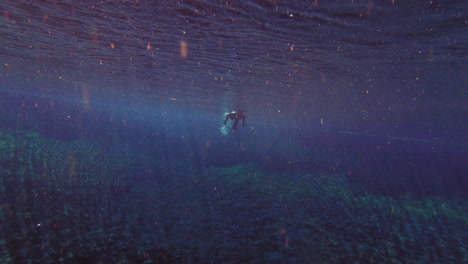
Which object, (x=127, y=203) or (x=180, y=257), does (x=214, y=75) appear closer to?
(x=127, y=203)

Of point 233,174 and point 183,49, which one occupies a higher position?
point 183,49

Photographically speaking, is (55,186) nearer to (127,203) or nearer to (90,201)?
(90,201)

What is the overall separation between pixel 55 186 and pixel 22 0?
7503 millimetres

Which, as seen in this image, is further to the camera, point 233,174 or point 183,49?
point 233,174

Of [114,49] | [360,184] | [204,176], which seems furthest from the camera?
[360,184]

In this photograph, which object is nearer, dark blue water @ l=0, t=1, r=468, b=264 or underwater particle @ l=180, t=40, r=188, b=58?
dark blue water @ l=0, t=1, r=468, b=264

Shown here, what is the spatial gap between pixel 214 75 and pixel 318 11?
9.44 m

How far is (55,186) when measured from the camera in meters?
10.1

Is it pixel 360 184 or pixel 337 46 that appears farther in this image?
pixel 360 184

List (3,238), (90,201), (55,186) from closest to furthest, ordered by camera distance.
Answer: (3,238), (90,201), (55,186)

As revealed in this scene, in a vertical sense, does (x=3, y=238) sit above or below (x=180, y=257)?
above

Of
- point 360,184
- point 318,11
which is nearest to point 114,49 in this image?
point 318,11

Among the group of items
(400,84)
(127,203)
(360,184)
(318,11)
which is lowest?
(360,184)

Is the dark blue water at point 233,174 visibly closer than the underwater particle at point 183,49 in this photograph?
Yes
